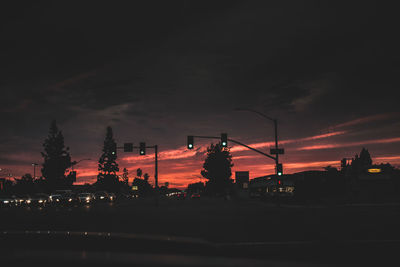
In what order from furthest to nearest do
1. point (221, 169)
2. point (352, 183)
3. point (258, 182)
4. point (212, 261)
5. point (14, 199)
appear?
point (221, 169), point (258, 182), point (352, 183), point (14, 199), point (212, 261)

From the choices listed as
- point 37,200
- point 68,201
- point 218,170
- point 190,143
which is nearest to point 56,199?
point 68,201

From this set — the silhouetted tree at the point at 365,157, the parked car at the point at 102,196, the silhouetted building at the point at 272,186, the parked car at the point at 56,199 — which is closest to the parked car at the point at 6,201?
the parked car at the point at 56,199

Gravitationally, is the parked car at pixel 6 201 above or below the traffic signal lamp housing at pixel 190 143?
below

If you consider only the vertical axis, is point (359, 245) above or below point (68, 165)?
below

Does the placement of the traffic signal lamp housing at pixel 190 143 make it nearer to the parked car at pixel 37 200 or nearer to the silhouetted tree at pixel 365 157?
the parked car at pixel 37 200

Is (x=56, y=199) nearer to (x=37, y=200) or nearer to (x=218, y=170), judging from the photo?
(x=37, y=200)

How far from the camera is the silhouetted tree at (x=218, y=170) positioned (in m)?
138

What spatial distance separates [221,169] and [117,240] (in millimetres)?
127470

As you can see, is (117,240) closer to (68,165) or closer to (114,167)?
(68,165)

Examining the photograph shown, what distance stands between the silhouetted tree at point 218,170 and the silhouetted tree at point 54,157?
2202 inches

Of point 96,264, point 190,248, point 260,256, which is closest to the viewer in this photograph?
point 96,264

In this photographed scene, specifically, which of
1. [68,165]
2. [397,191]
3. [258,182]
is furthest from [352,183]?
[68,165]

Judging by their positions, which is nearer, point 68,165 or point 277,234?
point 277,234

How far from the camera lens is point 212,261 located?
766 cm
